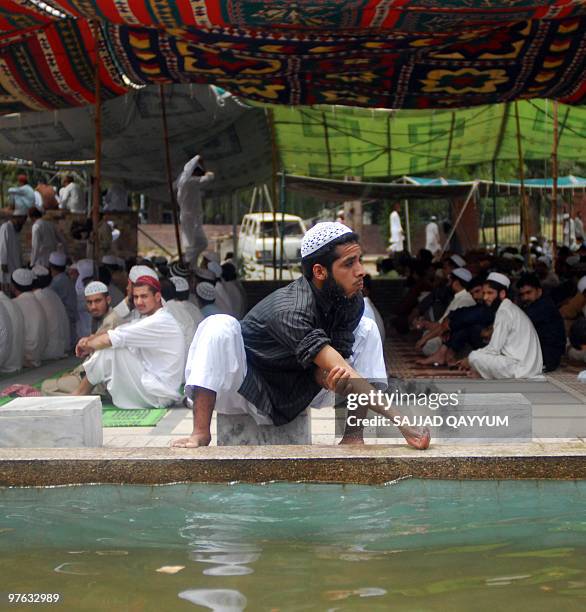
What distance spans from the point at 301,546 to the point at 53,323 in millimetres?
6112

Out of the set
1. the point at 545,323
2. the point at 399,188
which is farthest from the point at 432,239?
the point at 545,323

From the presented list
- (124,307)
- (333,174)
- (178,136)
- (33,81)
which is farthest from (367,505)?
(333,174)

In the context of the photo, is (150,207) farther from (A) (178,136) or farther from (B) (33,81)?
(B) (33,81)

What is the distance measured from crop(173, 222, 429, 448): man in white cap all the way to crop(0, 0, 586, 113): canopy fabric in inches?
101

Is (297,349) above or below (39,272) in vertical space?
below

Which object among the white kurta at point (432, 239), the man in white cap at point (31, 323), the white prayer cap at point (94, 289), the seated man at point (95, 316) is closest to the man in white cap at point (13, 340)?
the man in white cap at point (31, 323)

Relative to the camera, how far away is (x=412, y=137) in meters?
14.6

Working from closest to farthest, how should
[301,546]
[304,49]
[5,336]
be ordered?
[301,546], [304,49], [5,336]

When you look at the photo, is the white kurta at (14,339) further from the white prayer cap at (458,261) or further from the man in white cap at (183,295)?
the white prayer cap at (458,261)

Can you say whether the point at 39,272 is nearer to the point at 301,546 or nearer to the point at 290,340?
the point at 290,340

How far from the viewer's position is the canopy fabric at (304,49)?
6.10 metres

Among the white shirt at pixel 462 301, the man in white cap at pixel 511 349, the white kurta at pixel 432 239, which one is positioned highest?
the white kurta at pixel 432 239

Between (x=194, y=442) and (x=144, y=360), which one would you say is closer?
(x=194, y=442)

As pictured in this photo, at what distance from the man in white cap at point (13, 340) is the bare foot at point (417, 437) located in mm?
4918
